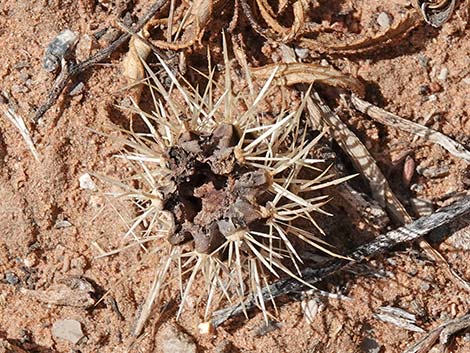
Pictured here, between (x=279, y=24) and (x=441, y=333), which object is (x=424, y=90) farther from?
(x=441, y=333)

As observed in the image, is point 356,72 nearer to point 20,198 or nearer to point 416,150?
point 416,150

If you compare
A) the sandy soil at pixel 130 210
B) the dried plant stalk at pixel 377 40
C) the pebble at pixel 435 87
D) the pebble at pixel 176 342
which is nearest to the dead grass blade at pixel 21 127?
the sandy soil at pixel 130 210

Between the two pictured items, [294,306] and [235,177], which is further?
[294,306]

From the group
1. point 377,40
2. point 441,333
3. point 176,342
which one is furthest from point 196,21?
point 441,333

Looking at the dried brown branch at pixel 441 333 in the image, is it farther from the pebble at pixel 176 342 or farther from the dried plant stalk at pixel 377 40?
the dried plant stalk at pixel 377 40

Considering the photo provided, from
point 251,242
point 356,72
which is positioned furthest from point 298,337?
point 356,72

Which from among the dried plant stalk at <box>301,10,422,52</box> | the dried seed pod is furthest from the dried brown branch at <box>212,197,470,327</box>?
the dried seed pod
